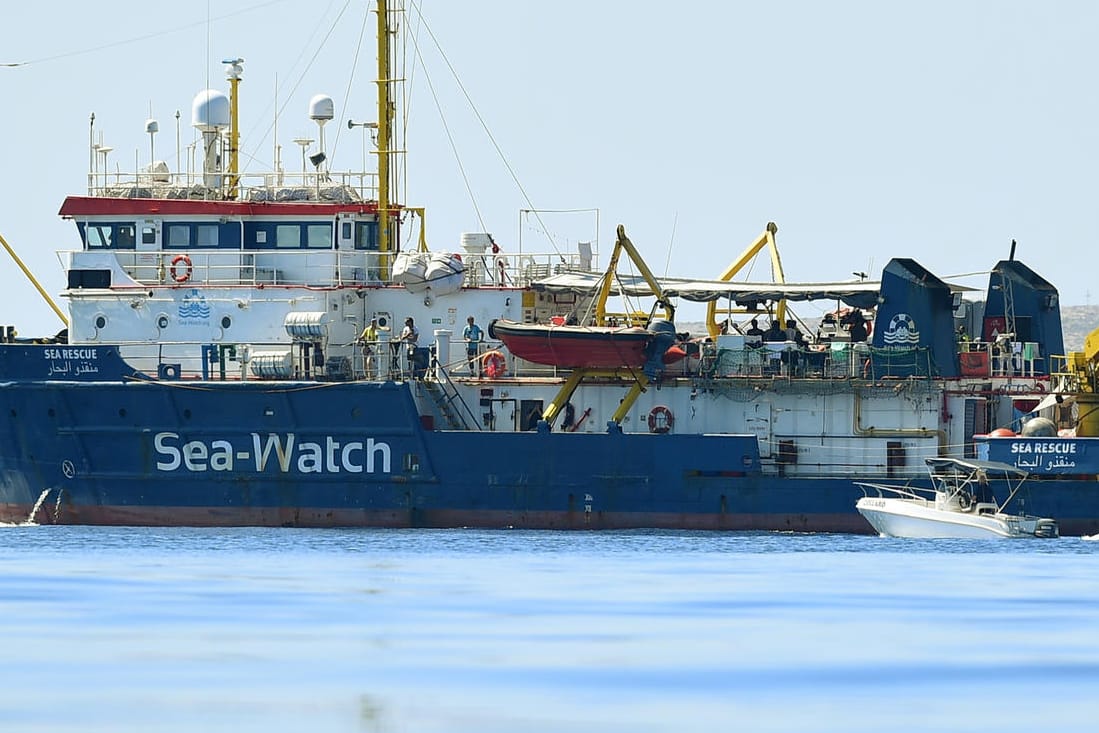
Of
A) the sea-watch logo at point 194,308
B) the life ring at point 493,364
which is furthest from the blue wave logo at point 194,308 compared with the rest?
the life ring at point 493,364

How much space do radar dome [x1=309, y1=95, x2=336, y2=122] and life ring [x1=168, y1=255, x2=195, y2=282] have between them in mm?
3710

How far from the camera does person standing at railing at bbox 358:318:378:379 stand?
36.4m

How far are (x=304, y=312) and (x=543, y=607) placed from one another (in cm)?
1619

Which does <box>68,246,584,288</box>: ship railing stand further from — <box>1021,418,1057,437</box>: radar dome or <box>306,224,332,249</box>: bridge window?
<box>1021,418,1057,437</box>: radar dome

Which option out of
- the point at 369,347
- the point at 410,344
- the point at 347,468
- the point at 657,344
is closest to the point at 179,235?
the point at 369,347

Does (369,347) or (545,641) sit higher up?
(369,347)

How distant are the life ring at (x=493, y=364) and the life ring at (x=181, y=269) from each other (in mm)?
6194

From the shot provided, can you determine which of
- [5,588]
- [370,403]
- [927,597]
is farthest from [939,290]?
[5,588]

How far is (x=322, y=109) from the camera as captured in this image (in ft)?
127

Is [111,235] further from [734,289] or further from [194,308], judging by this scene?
[734,289]

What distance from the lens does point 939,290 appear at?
36.0 m

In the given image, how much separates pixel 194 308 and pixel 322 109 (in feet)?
15.3

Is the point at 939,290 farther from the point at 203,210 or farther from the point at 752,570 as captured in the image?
the point at 203,210

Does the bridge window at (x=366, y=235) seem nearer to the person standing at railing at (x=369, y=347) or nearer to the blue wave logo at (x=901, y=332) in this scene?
the person standing at railing at (x=369, y=347)
